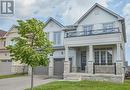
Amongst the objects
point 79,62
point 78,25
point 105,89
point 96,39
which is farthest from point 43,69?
point 105,89

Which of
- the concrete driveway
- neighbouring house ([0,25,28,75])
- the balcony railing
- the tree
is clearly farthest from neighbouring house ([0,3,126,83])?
the tree

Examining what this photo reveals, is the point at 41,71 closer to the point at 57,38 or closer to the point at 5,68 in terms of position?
the point at 57,38

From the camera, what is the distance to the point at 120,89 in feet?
60.6

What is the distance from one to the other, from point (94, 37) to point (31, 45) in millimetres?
11147

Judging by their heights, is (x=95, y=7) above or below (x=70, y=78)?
above

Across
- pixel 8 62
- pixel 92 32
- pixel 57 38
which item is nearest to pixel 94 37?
pixel 92 32

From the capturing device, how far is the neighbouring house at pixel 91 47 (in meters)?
24.7

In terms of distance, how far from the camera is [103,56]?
27625 mm

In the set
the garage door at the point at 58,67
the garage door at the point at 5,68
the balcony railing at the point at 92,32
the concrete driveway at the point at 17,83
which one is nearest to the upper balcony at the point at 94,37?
the balcony railing at the point at 92,32

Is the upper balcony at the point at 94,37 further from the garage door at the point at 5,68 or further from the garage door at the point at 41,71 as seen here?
the garage door at the point at 5,68

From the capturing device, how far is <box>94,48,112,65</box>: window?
89.2 feet

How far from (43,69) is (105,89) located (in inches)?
666

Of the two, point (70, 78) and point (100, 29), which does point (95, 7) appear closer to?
point (100, 29)

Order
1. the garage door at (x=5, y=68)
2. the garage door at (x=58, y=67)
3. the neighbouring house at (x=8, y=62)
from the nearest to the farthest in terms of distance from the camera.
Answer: the garage door at (x=58, y=67) < the neighbouring house at (x=8, y=62) < the garage door at (x=5, y=68)
